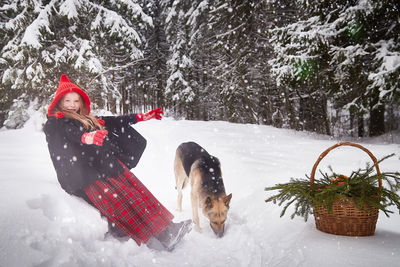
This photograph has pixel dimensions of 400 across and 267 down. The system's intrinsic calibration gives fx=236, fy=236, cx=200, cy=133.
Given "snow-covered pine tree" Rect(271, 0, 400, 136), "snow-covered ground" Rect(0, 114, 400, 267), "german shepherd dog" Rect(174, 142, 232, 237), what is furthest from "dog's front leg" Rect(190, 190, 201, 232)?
"snow-covered pine tree" Rect(271, 0, 400, 136)

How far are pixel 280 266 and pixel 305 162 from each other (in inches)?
147

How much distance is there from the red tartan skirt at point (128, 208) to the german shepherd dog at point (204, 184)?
70 centimetres

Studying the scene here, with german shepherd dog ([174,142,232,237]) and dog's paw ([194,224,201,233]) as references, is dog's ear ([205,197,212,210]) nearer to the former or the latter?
german shepherd dog ([174,142,232,237])

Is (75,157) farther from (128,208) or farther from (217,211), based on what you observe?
(217,211)

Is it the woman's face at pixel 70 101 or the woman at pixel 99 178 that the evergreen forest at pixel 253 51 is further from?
the woman at pixel 99 178

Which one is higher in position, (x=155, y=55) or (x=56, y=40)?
(x=155, y=55)

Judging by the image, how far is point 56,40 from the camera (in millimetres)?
9875

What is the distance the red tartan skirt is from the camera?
289cm

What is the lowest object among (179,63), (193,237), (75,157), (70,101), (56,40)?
(193,237)

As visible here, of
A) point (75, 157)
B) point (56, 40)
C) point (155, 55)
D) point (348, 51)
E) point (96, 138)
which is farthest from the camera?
point (155, 55)

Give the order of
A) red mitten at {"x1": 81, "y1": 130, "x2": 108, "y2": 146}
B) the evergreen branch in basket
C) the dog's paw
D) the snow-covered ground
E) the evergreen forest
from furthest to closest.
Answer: the evergreen forest → the dog's paw → red mitten at {"x1": 81, "y1": 130, "x2": 108, "y2": 146} → the evergreen branch in basket → the snow-covered ground

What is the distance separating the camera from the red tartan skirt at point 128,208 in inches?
114

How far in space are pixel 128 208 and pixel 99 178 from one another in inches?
21.1

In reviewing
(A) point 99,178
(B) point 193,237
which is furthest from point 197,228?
(A) point 99,178
